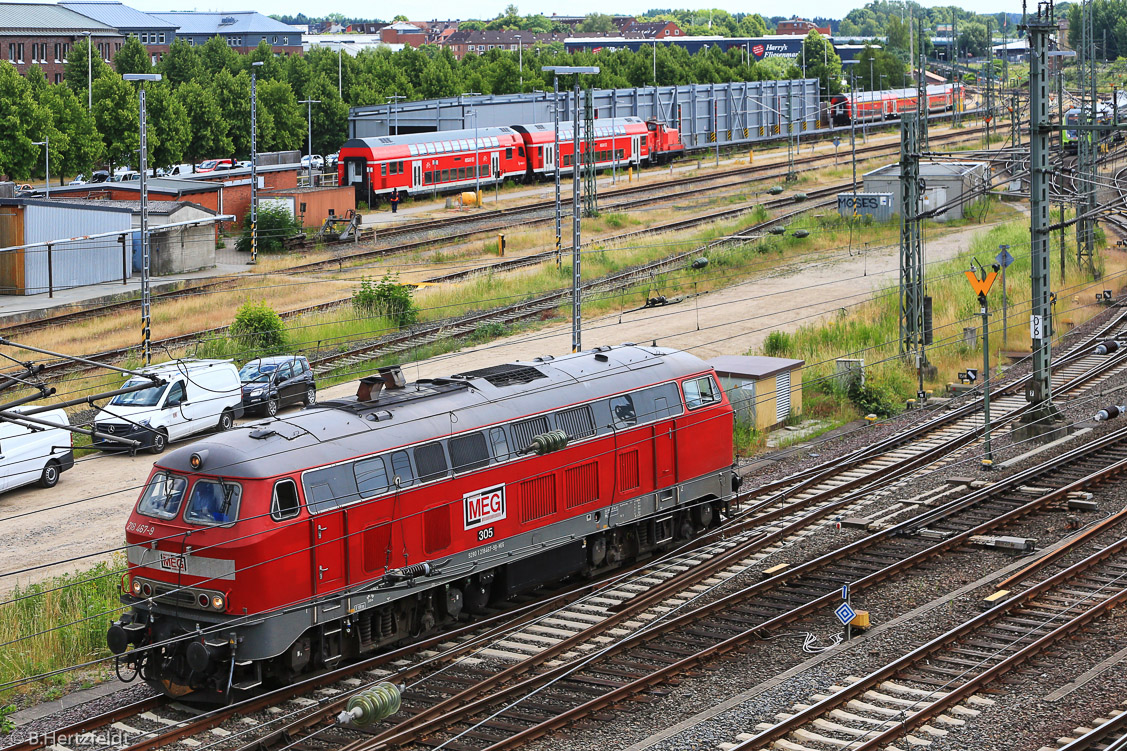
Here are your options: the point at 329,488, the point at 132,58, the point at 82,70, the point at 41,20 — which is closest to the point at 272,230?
the point at 82,70

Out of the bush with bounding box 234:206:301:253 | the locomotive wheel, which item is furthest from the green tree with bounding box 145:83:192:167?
the locomotive wheel

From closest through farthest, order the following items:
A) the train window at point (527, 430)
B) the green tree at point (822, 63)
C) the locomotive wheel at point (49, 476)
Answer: the train window at point (527, 430) → the locomotive wheel at point (49, 476) → the green tree at point (822, 63)

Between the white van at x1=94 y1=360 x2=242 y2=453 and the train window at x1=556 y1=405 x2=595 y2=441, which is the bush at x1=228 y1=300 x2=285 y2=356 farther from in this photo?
the train window at x1=556 y1=405 x2=595 y2=441

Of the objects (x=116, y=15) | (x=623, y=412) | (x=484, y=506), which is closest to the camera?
(x=484, y=506)

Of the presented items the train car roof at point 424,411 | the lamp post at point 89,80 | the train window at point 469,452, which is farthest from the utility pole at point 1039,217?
the lamp post at point 89,80

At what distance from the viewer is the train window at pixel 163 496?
1678 centimetres

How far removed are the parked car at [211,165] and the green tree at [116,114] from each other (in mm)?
11949

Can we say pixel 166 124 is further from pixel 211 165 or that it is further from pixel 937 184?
pixel 937 184

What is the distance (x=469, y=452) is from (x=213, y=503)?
411 cm

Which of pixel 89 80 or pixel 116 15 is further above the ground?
pixel 116 15

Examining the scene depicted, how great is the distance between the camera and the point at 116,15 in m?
132

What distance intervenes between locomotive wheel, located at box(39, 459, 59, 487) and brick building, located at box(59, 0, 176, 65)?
4228 inches

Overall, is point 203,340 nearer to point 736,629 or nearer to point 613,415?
point 613,415

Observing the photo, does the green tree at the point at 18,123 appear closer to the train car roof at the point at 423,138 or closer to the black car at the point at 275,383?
the train car roof at the point at 423,138
